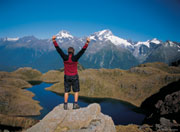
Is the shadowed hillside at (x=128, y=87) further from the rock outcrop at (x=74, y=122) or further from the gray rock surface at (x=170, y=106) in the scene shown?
the rock outcrop at (x=74, y=122)

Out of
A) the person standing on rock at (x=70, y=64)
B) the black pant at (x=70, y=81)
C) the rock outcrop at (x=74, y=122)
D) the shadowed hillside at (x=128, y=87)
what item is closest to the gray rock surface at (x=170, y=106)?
the rock outcrop at (x=74, y=122)

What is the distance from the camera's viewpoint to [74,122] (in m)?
10.9

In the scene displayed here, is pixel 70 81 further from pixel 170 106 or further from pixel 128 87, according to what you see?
pixel 128 87

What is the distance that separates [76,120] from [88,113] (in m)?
1.55

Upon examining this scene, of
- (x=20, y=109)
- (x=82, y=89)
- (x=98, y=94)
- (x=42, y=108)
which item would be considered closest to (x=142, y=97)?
(x=98, y=94)

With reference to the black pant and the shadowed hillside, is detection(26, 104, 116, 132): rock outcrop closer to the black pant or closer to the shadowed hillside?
the black pant

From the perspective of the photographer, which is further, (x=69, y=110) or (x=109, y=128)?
(x=69, y=110)

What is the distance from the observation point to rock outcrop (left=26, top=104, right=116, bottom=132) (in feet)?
33.3

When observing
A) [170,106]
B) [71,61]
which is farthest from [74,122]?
[170,106]

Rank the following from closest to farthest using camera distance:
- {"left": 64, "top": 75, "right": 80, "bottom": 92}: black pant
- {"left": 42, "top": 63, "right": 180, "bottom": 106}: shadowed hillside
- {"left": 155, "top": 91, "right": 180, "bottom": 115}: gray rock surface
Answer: {"left": 64, "top": 75, "right": 80, "bottom": 92}: black pant
{"left": 155, "top": 91, "right": 180, "bottom": 115}: gray rock surface
{"left": 42, "top": 63, "right": 180, "bottom": 106}: shadowed hillside

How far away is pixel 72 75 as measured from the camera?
11961 millimetres

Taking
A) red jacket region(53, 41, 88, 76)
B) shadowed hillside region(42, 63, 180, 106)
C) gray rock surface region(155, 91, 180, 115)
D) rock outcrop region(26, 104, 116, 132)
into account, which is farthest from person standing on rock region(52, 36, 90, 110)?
shadowed hillside region(42, 63, 180, 106)

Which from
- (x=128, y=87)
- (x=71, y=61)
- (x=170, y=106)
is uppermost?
(x=71, y=61)

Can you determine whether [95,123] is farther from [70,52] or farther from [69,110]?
[70,52]
